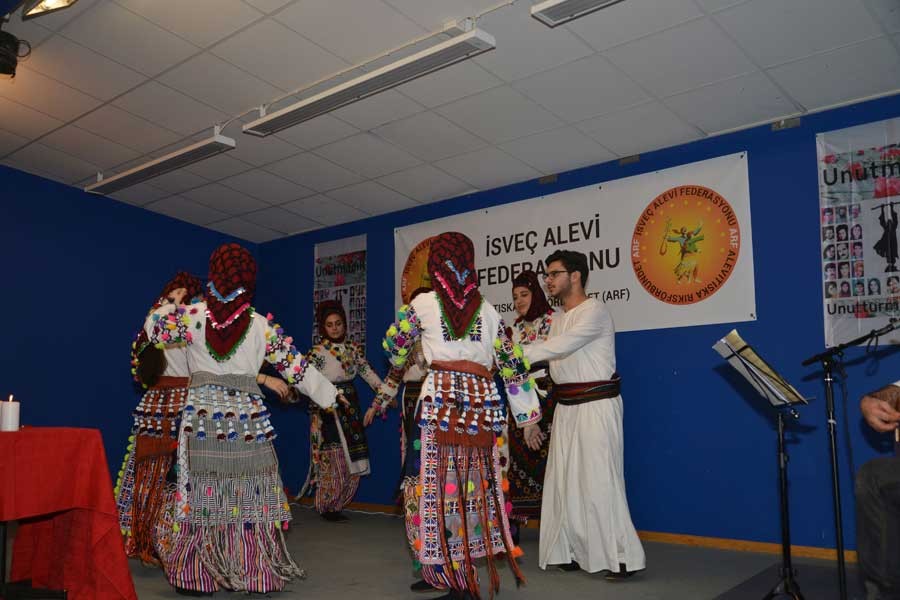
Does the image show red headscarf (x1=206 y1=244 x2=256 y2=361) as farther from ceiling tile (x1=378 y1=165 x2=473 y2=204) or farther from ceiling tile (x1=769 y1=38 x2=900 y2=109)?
ceiling tile (x1=769 y1=38 x2=900 y2=109)

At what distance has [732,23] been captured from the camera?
4.03 metres

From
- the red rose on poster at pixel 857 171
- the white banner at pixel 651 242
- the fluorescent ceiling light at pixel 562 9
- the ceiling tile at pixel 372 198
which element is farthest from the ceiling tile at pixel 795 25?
the ceiling tile at pixel 372 198

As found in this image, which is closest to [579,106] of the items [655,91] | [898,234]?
[655,91]

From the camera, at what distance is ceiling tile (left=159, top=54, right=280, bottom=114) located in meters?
4.72

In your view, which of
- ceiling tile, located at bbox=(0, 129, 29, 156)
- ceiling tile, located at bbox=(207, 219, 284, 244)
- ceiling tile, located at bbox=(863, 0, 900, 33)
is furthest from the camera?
ceiling tile, located at bbox=(207, 219, 284, 244)

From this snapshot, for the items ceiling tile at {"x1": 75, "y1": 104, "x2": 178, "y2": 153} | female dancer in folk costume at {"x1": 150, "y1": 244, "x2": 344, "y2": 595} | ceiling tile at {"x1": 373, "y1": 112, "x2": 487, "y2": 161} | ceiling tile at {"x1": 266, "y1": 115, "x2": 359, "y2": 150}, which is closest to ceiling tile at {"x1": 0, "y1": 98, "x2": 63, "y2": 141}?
ceiling tile at {"x1": 75, "y1": 104, "x2": 178, "y2": 153}

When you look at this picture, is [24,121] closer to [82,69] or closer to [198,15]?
[82,69]

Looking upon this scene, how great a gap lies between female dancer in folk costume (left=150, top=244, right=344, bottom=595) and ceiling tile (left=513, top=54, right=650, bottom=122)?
7.20 feet

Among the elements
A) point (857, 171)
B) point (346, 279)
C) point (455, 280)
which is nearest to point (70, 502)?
point (455, 280)

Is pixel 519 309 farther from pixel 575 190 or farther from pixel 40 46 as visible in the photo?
pixel 40 46

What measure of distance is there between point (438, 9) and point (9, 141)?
3989 millimetres

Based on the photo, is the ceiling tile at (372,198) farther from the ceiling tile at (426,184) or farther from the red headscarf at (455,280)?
the red headscarf at (455,280)

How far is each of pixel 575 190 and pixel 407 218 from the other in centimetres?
190

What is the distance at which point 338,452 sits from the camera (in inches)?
262
